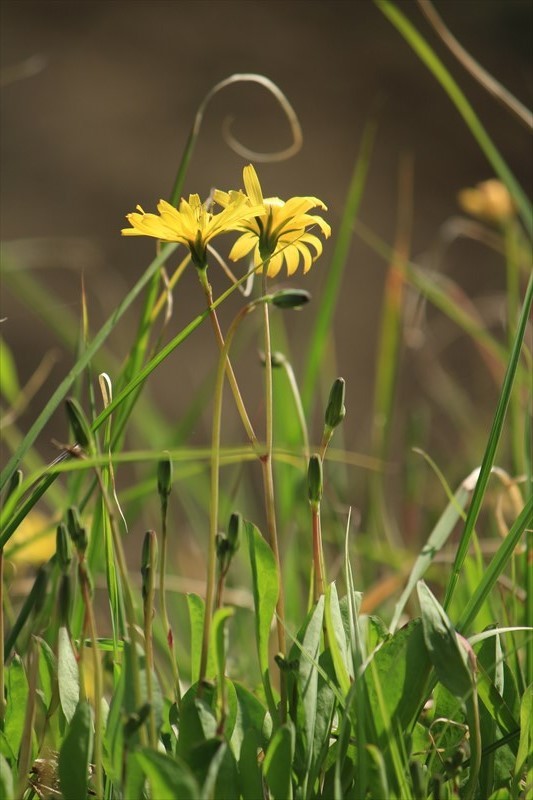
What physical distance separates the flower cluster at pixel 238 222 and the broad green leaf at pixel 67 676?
0.17 meters

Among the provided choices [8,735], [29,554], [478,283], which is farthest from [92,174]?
[8,735]

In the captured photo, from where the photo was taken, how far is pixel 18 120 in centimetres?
321

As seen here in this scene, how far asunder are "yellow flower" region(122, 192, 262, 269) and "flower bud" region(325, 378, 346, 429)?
8 centimetres

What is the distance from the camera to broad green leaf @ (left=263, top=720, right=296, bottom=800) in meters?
0.39

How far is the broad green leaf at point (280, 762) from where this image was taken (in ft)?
1.29

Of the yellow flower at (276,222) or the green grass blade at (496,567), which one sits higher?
the yellow flower at (276,222)

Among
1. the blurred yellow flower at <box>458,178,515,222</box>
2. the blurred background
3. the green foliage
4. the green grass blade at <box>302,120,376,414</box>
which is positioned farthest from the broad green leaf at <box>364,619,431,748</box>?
the blurred background

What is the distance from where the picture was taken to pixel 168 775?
36 cm

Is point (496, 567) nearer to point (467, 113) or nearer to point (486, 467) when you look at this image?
point (486, 467)

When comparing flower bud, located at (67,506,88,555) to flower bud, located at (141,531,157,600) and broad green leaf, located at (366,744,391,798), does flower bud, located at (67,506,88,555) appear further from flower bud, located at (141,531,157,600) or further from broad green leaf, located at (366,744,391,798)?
broad green leaf, located at (366,744,391,798)

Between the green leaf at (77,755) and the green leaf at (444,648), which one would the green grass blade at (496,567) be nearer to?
the green leaf at (444,648)

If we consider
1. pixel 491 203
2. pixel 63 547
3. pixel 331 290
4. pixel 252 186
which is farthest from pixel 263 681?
pixel 491 203

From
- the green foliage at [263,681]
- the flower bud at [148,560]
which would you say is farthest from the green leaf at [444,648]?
the flower bud at [148,560]

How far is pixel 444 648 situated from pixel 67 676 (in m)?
0.17
